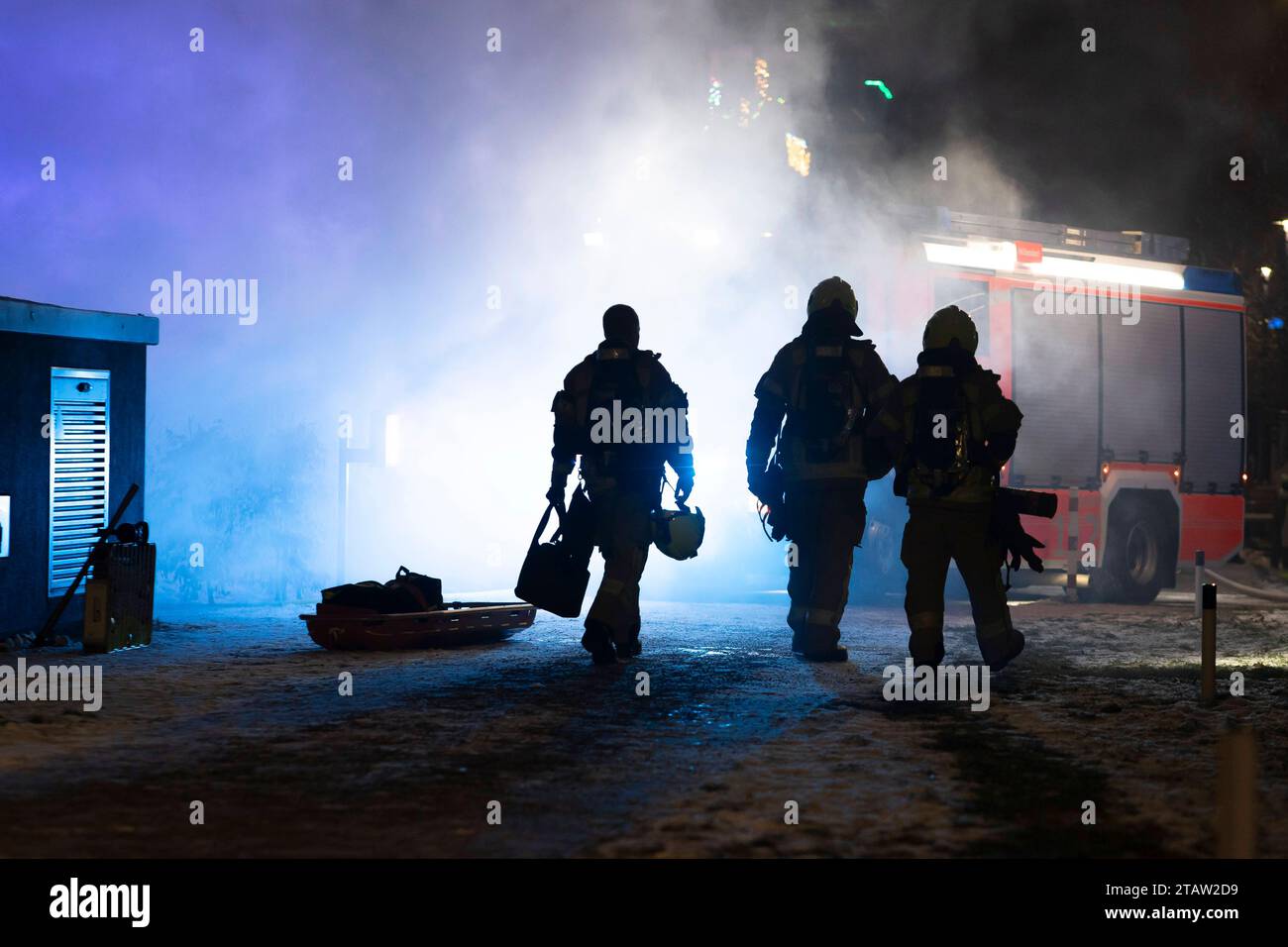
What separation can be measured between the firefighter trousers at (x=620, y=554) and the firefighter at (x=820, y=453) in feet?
2.24

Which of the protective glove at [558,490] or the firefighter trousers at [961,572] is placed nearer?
the firefighter trousers at [961,572]

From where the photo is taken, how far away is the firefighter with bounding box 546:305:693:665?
22.3 ft

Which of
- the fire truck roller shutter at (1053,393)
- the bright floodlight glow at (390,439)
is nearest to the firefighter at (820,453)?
the fire truck roller shutter at (1053,393)

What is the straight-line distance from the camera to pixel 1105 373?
12.4 meters

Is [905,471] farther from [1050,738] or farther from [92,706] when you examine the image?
[92,706]

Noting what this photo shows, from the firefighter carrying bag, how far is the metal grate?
3495mm

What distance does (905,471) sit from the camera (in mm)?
6395

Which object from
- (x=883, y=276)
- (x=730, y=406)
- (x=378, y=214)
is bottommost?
(x=730, y=406)

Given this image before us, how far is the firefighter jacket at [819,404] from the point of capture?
686cm

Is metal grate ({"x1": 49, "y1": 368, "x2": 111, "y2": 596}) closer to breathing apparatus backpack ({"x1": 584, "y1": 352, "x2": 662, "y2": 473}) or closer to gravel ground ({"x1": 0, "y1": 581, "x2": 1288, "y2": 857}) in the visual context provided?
gravel ground ({"x1": 0, "y1": 581, "x2": 1288, "y2": 857})

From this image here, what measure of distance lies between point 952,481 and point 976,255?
6.07 meters

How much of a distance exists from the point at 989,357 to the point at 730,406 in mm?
3624

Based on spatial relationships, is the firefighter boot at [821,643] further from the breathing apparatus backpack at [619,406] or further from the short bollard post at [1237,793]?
the short bollard post at [1237,793]
